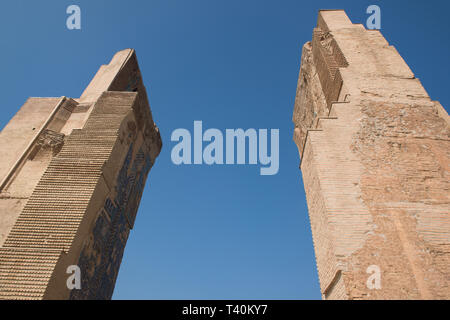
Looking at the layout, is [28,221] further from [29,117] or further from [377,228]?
[377,228]

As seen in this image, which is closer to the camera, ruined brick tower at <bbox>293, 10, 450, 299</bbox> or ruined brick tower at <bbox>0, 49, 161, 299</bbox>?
ruined brick tower at <bbox>293, 10, 450, 299</bbox>

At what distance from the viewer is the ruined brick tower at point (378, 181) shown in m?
3.08

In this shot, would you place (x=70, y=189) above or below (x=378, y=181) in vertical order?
above

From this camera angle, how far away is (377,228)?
3.37m

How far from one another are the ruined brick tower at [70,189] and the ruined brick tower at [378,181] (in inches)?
140

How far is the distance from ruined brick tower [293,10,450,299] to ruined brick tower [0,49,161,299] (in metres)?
3.55

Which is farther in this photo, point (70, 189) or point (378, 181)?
point (70, 189)

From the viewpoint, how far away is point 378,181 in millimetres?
3795

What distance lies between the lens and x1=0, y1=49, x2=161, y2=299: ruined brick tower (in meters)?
3.93

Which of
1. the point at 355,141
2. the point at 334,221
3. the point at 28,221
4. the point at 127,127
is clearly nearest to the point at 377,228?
the point at 334,221

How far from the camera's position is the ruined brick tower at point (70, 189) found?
3.93 m

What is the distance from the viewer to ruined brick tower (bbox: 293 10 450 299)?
3084mm

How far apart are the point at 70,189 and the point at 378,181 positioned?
15.5 ft

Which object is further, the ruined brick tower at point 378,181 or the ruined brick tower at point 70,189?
the ruined brick tower at point 70,189
